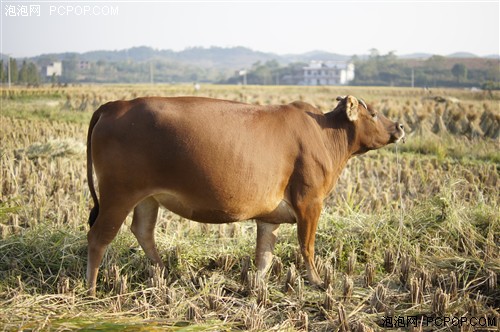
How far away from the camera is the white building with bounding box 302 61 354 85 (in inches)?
5679

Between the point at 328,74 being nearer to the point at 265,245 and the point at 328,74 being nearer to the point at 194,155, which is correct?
the point at 265,245

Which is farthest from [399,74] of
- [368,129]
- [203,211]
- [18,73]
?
[203,211]

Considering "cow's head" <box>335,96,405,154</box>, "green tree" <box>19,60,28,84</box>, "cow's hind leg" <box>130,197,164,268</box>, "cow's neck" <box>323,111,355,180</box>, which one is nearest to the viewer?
"cow's hind leg" <box>130,197,164,268</box>

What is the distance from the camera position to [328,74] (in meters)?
148

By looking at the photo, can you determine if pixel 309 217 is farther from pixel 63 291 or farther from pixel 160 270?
pixel 63 291

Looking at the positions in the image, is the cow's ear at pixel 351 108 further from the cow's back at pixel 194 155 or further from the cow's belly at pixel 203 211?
the cow's belly at pixel 203 211

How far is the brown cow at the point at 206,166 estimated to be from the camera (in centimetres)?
527

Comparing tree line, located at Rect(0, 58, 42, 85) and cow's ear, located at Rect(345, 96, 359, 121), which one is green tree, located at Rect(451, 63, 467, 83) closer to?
tree line, located at Rect(0, 58, 42, 85)

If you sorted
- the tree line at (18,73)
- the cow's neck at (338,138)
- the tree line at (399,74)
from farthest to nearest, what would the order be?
the tree line at (399,74), the tree line at (18,73), the cow's neck at (338,138)

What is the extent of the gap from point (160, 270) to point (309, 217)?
1668 millimetres

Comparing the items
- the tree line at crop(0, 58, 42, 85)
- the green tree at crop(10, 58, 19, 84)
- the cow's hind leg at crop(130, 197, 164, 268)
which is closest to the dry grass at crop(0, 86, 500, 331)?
the cow's hind leg at crop(130, 197, 164, 268)

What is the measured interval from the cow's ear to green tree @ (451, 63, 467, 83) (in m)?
58.6

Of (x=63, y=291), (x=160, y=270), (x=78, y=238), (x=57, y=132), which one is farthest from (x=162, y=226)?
(x=57, y=132)

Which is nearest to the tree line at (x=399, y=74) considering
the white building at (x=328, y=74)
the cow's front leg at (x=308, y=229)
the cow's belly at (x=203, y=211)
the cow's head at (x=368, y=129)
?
the white building at (x=328, y=74)
